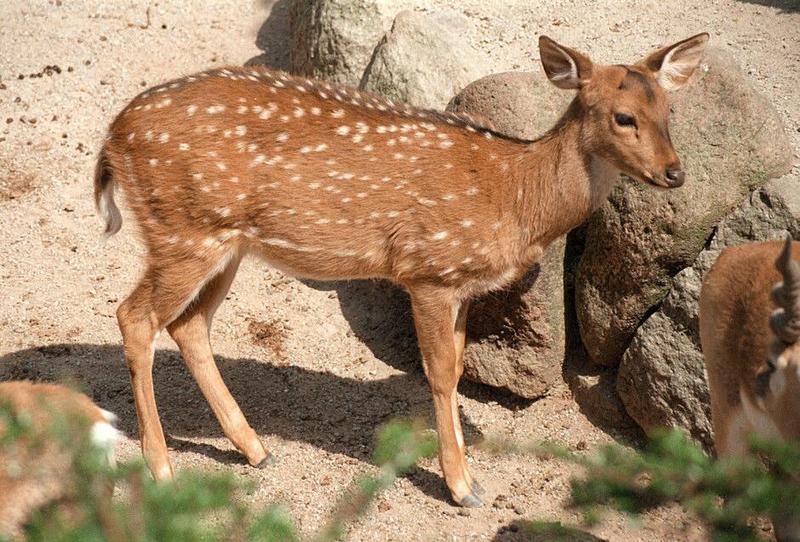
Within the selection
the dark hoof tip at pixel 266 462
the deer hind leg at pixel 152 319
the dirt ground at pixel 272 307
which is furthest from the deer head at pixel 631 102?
the dark hoof tip at pixel 266 462

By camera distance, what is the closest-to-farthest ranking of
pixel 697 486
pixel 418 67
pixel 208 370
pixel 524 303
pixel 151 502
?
pixel 151 502, pixel 697 486, pixel 208 370, pixel 524 303, pixel 418 67

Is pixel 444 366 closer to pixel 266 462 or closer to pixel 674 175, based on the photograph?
pixel 266 462

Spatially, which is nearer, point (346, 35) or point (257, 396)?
point (257, 396)

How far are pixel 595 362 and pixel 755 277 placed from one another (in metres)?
2.22

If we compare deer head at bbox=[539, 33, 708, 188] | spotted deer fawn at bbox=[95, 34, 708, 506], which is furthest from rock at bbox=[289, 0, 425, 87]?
deer head at bbox=[539, 33, 708, 188]

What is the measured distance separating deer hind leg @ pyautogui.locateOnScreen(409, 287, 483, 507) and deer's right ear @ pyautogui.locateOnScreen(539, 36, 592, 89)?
1.34 meters

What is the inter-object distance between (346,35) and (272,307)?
2.33 meters

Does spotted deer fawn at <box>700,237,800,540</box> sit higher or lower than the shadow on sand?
higher

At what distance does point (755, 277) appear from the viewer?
4.59 meters

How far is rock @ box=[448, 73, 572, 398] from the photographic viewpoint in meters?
6.50

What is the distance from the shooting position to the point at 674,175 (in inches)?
203

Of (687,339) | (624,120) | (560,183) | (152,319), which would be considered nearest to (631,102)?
(624,120)

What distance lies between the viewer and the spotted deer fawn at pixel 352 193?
18.5 ft

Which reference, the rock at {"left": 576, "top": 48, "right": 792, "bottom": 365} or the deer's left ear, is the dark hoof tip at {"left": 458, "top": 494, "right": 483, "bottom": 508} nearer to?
the rock at {"left": 576, "top": 48, "right": 792, "bottom": 365}
